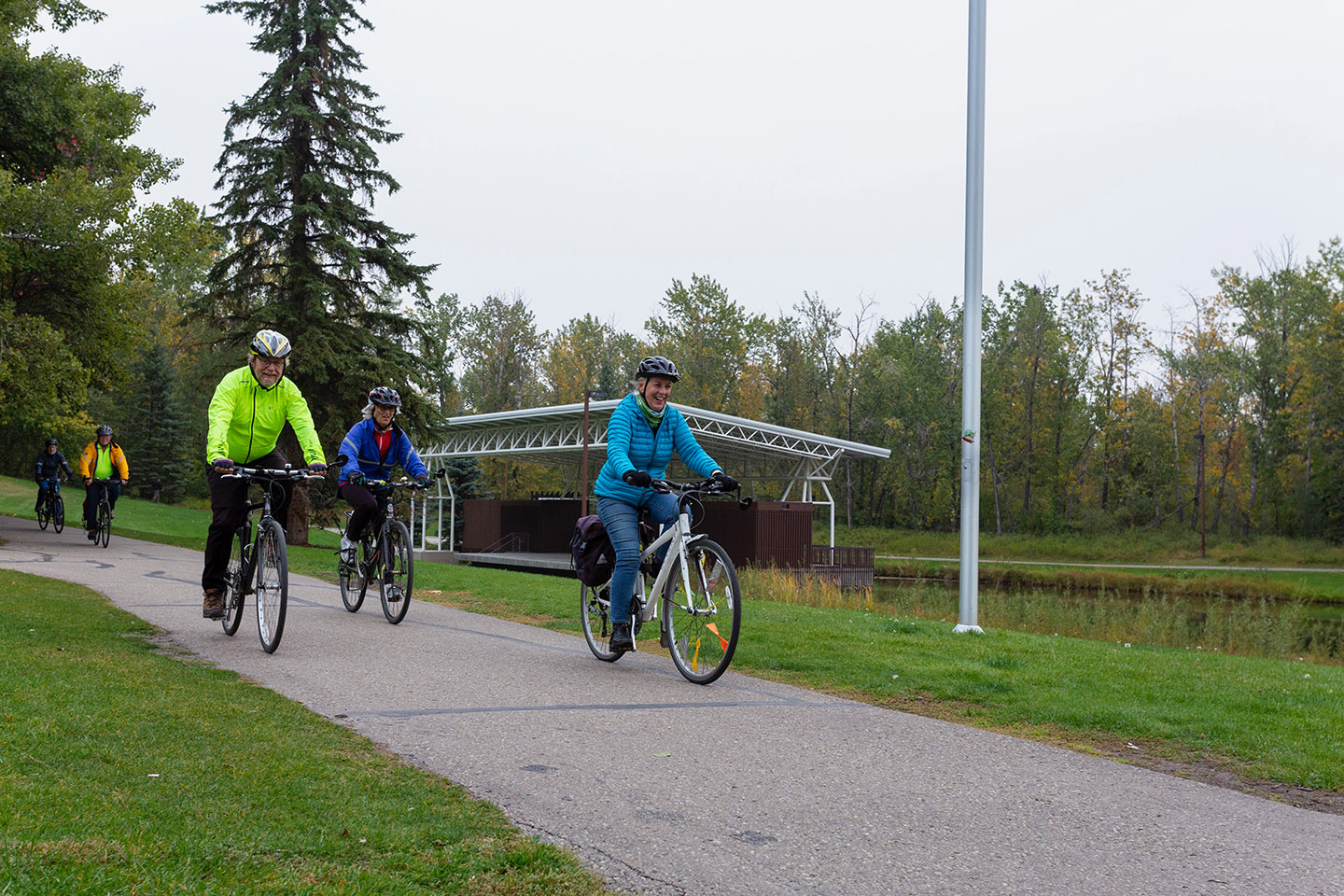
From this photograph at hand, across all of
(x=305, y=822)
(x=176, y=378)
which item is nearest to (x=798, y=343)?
(x=176, y=378)

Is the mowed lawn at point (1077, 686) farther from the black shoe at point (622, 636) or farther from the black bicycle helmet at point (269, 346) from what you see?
Result: the black bicycle helmet at point (269, 346)

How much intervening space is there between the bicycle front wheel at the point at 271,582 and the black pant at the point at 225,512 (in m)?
0.21

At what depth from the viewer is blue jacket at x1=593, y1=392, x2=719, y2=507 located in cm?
726

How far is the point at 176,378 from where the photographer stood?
64.0 meters

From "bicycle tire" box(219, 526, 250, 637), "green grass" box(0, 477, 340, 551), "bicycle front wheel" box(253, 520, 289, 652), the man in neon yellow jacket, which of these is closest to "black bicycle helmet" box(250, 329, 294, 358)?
the man in neon yellow jacket

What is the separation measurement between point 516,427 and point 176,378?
30.5m

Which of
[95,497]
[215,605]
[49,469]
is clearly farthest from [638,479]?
[49,469]

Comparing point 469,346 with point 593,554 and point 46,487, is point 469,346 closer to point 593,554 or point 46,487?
point 46,487

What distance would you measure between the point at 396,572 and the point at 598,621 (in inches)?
103

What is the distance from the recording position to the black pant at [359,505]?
9586 millimetres

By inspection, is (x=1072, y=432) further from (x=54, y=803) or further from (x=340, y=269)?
(x=54, y=803)

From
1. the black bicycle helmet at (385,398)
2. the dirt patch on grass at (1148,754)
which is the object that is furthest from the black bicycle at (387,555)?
the dirt patch on grass at (1148,754)

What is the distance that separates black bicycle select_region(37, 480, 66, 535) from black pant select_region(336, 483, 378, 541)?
15635mm

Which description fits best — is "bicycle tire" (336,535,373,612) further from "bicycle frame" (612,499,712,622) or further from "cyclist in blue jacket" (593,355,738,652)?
"bicycle frame" (612,499,712,622)
